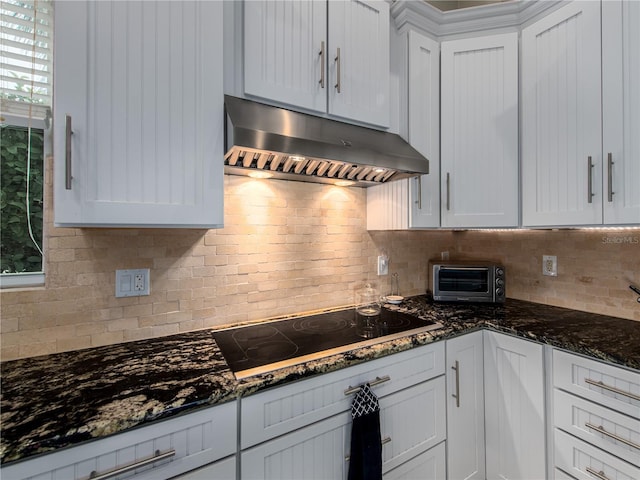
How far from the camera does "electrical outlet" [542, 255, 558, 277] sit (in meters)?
1.78

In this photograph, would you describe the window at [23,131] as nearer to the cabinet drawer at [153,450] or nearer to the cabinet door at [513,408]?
the cabinet drawer at [153,450]

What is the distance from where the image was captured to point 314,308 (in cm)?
171

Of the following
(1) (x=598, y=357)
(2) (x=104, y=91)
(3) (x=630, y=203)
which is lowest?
(1) (x=598, y=357)

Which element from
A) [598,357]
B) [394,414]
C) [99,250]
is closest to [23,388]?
[99,250]

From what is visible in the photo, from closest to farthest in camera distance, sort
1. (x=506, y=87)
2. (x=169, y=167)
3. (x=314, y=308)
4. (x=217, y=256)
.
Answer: (x=169, y=167) → (x=217, y=256) → (x=506, y=87) → (x=314, y=308)

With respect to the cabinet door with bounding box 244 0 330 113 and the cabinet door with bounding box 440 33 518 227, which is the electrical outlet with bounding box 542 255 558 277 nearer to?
the cabinet door with bounding box 440 33 518 227

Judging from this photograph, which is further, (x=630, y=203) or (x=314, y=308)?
(x=314, y=308)

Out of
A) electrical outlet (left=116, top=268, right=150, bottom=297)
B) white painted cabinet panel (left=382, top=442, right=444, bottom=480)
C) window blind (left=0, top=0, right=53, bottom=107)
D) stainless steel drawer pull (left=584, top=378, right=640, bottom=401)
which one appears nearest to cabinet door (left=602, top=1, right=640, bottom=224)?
stainless steel drawer pull (left=584, top=378, right=640, bottom=401)

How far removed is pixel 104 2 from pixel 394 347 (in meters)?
1.55

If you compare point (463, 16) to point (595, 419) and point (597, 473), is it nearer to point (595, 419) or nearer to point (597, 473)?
point (595, 419)

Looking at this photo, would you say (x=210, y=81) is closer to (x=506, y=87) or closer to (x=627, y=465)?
(x=506, y=87)

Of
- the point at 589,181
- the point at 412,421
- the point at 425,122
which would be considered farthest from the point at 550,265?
the point at 412,421

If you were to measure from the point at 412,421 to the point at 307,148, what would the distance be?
4.04ft

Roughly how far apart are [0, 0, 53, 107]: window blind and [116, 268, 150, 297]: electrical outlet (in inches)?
28.6
